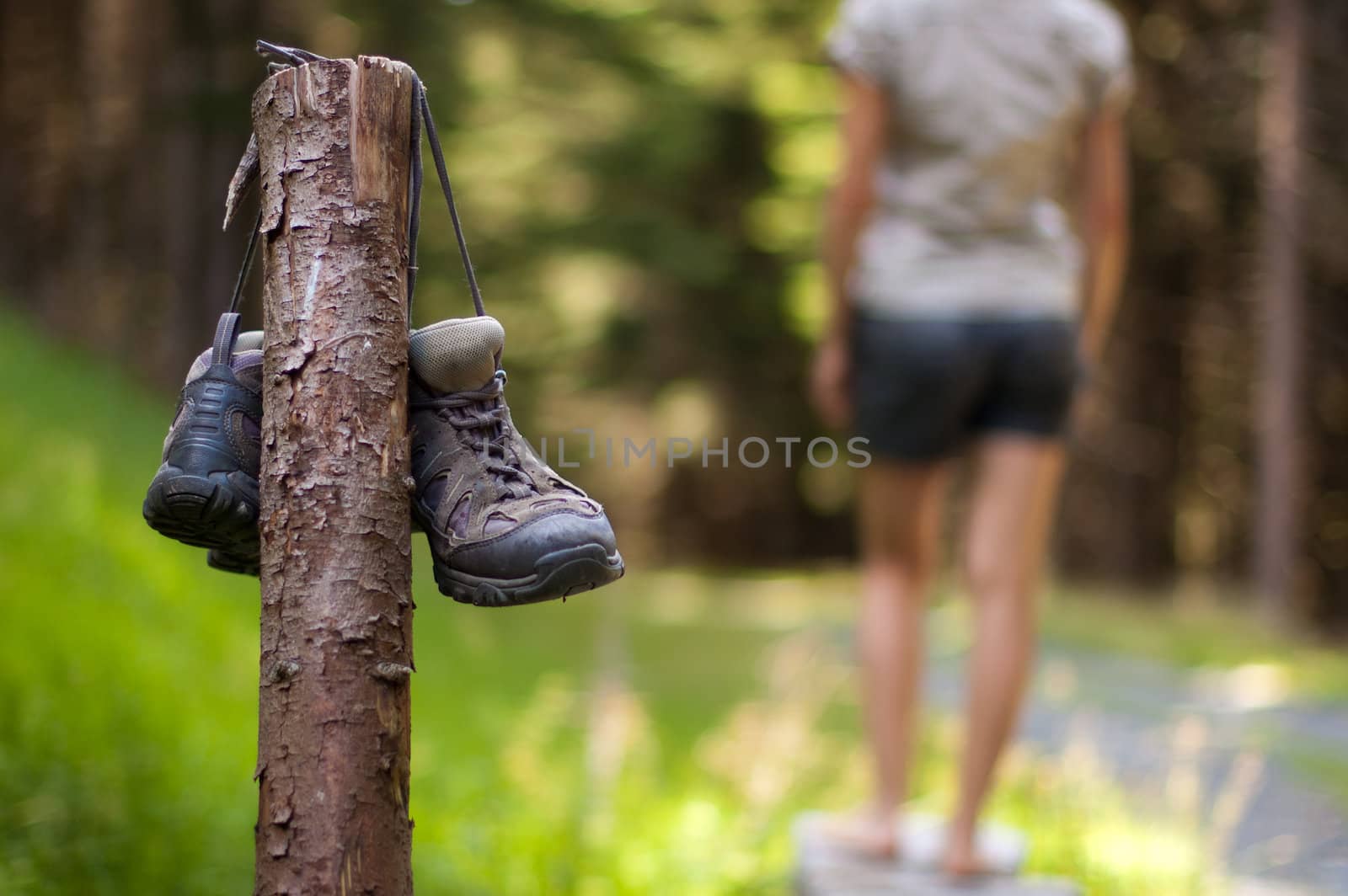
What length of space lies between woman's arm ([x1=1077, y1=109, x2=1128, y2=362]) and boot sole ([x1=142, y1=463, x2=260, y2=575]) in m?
1.94

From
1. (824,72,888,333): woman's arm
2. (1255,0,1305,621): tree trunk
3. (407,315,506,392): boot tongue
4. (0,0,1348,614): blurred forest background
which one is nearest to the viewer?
(407,315,506,392): boot tongue

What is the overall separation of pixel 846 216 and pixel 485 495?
1.57 metres

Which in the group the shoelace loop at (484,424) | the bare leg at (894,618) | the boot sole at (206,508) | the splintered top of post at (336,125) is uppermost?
the splintered top of post at (336,125)

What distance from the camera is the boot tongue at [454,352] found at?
1.36 metres

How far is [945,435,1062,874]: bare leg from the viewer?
2527 mm

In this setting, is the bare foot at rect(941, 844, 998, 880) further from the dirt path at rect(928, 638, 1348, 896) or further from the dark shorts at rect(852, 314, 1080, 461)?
the dirt path at rect(928, 638, 1348, 896)

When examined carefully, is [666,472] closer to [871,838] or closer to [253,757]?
[253,757]

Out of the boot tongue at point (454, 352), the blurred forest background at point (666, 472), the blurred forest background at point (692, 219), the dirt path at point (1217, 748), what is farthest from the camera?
the blurred forest background at point (692, 219)

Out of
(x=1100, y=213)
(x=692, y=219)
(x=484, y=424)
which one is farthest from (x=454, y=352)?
(x=692, y=219)

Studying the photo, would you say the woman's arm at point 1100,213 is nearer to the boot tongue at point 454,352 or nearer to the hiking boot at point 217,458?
the boot tongue at point 454,352

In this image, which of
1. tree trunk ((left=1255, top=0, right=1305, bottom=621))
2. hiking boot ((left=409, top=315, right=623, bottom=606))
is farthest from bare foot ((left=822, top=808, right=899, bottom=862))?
tree trunk ((left=1255, top=0, right=1305, bottom=621))

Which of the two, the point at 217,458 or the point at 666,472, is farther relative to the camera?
the point at 666,472

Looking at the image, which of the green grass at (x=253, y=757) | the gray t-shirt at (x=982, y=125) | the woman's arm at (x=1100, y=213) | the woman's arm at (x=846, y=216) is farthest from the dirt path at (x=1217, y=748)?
the gray t-shirt at (x=982, y=125)

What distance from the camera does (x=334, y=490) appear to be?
50.5 inches
